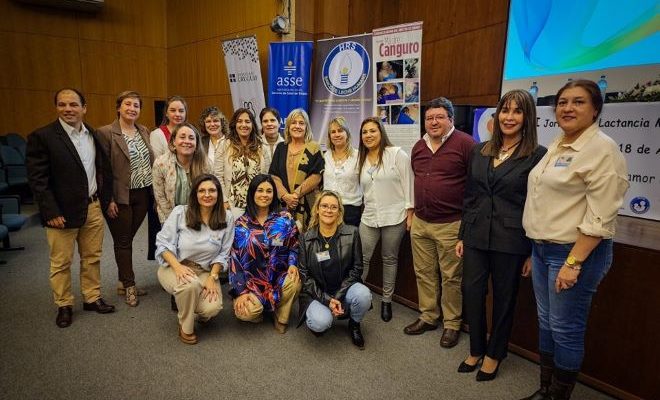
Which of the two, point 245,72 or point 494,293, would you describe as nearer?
point 494,293

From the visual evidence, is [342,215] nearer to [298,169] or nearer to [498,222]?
[298,169]

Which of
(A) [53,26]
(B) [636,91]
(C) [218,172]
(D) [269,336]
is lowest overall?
(D) [269,336]

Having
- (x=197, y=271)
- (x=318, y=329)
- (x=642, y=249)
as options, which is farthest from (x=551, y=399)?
(x=197, y=271)

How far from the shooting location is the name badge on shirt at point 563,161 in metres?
1.62

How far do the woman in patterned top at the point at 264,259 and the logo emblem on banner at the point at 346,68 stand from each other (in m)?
2.34

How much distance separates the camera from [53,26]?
22.2 feet

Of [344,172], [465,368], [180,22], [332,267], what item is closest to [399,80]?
[344,172]

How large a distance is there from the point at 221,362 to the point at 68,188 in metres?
1.49

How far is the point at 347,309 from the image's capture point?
2537 millimetres

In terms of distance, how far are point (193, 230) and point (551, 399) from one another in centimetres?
225

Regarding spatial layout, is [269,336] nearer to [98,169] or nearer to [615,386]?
[98,169]

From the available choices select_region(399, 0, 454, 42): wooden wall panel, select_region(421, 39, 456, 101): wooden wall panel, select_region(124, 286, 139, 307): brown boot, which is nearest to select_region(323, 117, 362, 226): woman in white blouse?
select_region(124, 286, 139, 307): brown boot

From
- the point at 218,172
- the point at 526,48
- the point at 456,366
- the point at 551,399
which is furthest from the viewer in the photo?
the point at 526,48

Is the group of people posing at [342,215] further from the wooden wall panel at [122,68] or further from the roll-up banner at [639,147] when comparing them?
the wooden wall panel at [122,68]
